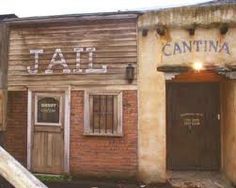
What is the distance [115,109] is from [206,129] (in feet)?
9.67

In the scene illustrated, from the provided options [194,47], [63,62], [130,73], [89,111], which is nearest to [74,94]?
[89,111]

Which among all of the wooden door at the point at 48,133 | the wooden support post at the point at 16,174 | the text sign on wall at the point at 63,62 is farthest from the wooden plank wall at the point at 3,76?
the wooden door at the point at 48,133

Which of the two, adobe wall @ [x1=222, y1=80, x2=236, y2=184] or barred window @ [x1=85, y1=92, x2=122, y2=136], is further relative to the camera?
barred window @ [x1=85, y1=92, x2=122, y2=136]

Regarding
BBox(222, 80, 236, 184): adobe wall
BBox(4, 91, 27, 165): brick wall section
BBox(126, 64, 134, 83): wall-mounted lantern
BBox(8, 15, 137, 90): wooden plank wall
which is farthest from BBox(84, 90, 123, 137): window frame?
BBox(222, 80, 236, 184): adobe wall

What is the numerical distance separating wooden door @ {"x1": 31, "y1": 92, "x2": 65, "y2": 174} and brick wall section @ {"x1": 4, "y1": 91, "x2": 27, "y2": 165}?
0.84ft

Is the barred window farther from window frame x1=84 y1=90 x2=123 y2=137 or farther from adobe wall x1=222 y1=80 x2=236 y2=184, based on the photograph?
adobe wall x1=222 y1=80 x2=236 y2=184

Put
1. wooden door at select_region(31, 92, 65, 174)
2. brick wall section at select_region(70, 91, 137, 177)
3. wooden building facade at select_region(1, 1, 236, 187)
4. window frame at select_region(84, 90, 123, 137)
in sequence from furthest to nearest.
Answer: wooden door at select_region(31, 92, 65, 174) → window frame at select_region(84, 90, 123, 137) → brick wall section at select_region(70, 91, 137, 177) → wooden building facade at select_region(1, 1, 236, 187)

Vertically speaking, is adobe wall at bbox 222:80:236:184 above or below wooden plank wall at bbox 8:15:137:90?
below

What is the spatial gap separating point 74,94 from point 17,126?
1.84m

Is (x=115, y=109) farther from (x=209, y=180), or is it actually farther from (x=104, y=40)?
(x=209, y=180)

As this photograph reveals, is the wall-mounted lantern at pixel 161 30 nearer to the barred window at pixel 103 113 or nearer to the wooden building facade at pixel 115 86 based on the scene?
the wooden building facade at pixel 115 86

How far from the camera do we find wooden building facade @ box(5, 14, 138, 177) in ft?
32.4

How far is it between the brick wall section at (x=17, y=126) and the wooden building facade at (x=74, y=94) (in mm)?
26

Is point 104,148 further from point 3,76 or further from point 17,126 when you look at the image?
point 3,76
